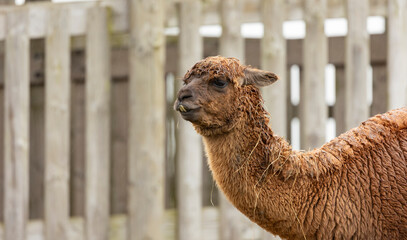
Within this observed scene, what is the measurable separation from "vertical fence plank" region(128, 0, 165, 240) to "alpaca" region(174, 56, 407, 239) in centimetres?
239

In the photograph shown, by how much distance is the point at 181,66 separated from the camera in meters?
5.73

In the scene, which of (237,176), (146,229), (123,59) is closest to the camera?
(237,176)

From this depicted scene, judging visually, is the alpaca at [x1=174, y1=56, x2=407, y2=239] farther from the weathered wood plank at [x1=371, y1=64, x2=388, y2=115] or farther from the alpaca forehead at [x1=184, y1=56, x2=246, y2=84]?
the weathered wood plank at [x1=371, y1=64, x2=388, y2=115]

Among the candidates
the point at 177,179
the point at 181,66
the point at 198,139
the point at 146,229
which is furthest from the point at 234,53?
the point at 146,229

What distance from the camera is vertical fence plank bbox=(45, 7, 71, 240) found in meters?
5.80

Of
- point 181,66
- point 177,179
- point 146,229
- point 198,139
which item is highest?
point 181,66

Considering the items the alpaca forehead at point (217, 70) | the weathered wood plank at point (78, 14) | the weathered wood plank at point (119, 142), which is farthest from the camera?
the weathered wood plank at point (119, 142)

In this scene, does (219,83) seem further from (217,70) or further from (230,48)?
(230,48)

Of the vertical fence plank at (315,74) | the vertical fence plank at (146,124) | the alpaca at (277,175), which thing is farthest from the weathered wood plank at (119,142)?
the alpaca at (277,175)

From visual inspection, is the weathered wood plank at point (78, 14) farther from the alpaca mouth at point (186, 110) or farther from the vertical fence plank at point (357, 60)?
the alpaca mouth at point (186, 110)

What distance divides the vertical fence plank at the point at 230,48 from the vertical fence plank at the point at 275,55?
24 cm

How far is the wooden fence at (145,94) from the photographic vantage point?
5.69m

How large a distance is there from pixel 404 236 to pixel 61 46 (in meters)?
3.75

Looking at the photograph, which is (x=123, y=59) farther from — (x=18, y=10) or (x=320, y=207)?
(x=320, y=207)
